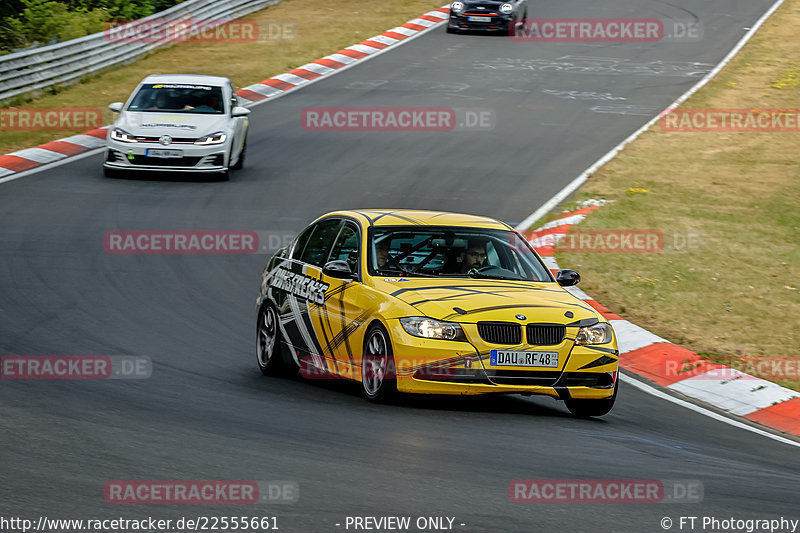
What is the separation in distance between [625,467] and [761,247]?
10494 mm

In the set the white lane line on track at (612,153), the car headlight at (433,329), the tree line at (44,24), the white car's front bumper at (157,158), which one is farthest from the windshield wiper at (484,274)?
the tree line at (44,24)

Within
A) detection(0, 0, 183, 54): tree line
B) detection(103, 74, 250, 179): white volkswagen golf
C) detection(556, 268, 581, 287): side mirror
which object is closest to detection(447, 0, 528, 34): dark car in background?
detection(0, 0, 183, 54): tree line

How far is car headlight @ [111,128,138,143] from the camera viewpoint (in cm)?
2122

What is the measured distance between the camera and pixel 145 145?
2119 cm

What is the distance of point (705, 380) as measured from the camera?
11.8m

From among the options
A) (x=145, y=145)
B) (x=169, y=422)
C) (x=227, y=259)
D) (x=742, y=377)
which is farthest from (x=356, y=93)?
(x=169, y=422)

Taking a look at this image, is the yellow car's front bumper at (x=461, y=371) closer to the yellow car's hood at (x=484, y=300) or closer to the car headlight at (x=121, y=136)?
the yellow car's hood at (x=484, y=300)

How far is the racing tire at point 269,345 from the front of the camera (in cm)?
1102

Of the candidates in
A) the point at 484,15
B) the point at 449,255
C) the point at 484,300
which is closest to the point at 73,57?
the point at 484,15

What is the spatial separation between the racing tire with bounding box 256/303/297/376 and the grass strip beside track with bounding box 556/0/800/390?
4384 millimetres

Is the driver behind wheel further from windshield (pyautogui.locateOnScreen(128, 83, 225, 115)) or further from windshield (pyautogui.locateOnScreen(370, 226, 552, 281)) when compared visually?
windshield (pyautogui.locateOnScreen(128, 83, 225, 115))

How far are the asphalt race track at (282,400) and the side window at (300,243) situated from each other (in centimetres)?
109

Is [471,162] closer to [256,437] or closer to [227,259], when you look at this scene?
[227,259]

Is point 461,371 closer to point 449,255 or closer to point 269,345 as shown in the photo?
point 449,255
